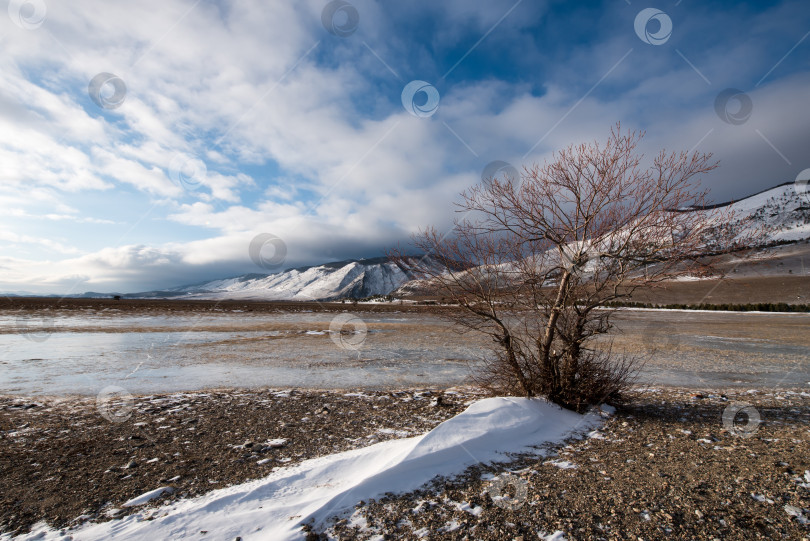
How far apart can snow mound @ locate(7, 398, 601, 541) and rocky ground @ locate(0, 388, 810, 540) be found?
0.78 ft

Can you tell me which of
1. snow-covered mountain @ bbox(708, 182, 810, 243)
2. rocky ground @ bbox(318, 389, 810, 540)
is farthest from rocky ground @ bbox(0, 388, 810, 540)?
snow-covered mountain @ bbox(708, 182, 810, 243)

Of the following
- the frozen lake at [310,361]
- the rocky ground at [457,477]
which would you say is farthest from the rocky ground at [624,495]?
the frozen lake at [310,361]

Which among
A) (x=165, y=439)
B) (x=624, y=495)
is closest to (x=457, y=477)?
(x=624, y=495)

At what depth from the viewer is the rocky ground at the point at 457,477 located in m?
3.83

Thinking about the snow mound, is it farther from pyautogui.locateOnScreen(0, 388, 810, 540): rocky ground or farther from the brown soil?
the brown soil

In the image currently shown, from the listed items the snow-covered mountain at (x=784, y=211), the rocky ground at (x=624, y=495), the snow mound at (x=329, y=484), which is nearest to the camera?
the rocky ground at (x=624, y=495)

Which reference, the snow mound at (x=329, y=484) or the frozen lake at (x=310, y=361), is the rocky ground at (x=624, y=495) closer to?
the snow mound at (x=329, y=484)

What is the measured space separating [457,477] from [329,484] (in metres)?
1.56

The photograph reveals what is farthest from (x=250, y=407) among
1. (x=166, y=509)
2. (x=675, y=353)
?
(x=675, y=353)

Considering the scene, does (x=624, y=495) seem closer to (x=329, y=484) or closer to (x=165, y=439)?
(x=329, y=484)

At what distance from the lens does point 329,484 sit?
15.3ft

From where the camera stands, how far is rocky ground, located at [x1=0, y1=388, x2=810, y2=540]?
3832mm

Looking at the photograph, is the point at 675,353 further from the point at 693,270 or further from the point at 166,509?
the point at 166,509

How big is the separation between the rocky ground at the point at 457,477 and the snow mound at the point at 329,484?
238 millimetres
